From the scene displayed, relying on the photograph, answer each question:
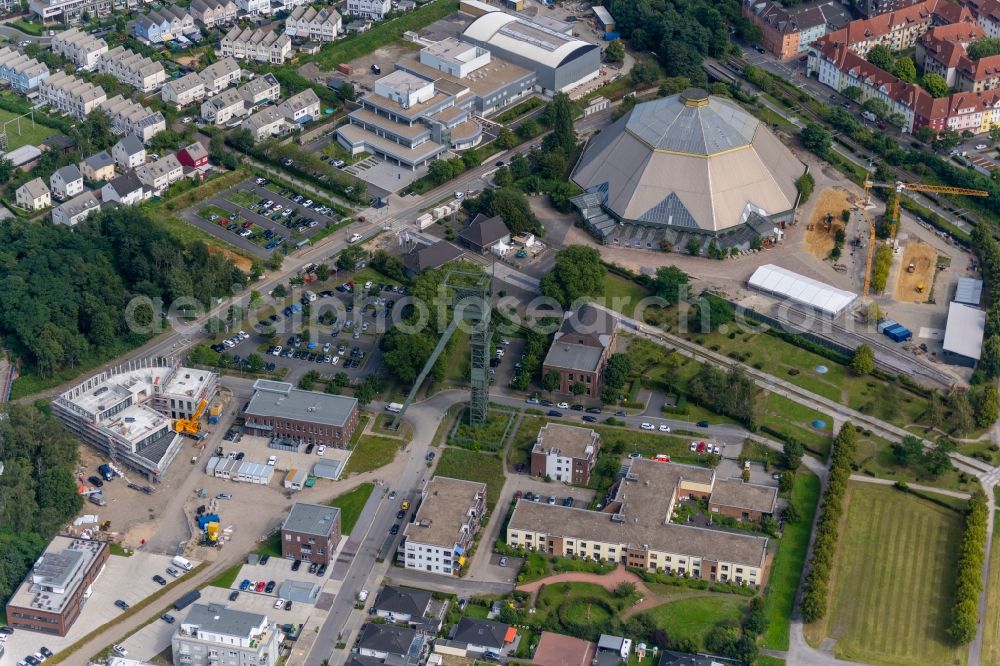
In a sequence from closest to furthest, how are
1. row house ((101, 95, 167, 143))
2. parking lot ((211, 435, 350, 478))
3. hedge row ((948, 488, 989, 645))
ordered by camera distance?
hedge row ((948, 488, 989, 645)) < parking lot ((211, 435, 350, 478)) < row house ((101, 95, 167, 143))

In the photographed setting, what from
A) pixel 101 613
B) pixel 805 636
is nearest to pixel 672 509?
pixel 805 636

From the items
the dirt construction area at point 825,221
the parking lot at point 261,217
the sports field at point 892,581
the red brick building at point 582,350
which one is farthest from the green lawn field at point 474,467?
the dirt construction area at point 825,221

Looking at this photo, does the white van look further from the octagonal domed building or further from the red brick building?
the octagonal domed building

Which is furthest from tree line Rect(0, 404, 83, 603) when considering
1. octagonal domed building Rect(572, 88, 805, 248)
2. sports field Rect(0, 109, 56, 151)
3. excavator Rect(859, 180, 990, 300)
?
excavator Rect(859, 180, 990, 300)

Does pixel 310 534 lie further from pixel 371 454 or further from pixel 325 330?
pixel 325 330

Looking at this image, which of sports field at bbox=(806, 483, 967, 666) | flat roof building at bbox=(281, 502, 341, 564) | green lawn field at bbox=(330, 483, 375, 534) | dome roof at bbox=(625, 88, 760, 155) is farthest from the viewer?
dome roof at bbox=(625, 88, 760, 155)

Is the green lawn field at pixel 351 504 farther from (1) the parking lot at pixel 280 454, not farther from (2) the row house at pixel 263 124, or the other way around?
(2) the row house at pixel 263 124

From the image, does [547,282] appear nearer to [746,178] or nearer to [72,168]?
[746,178]
